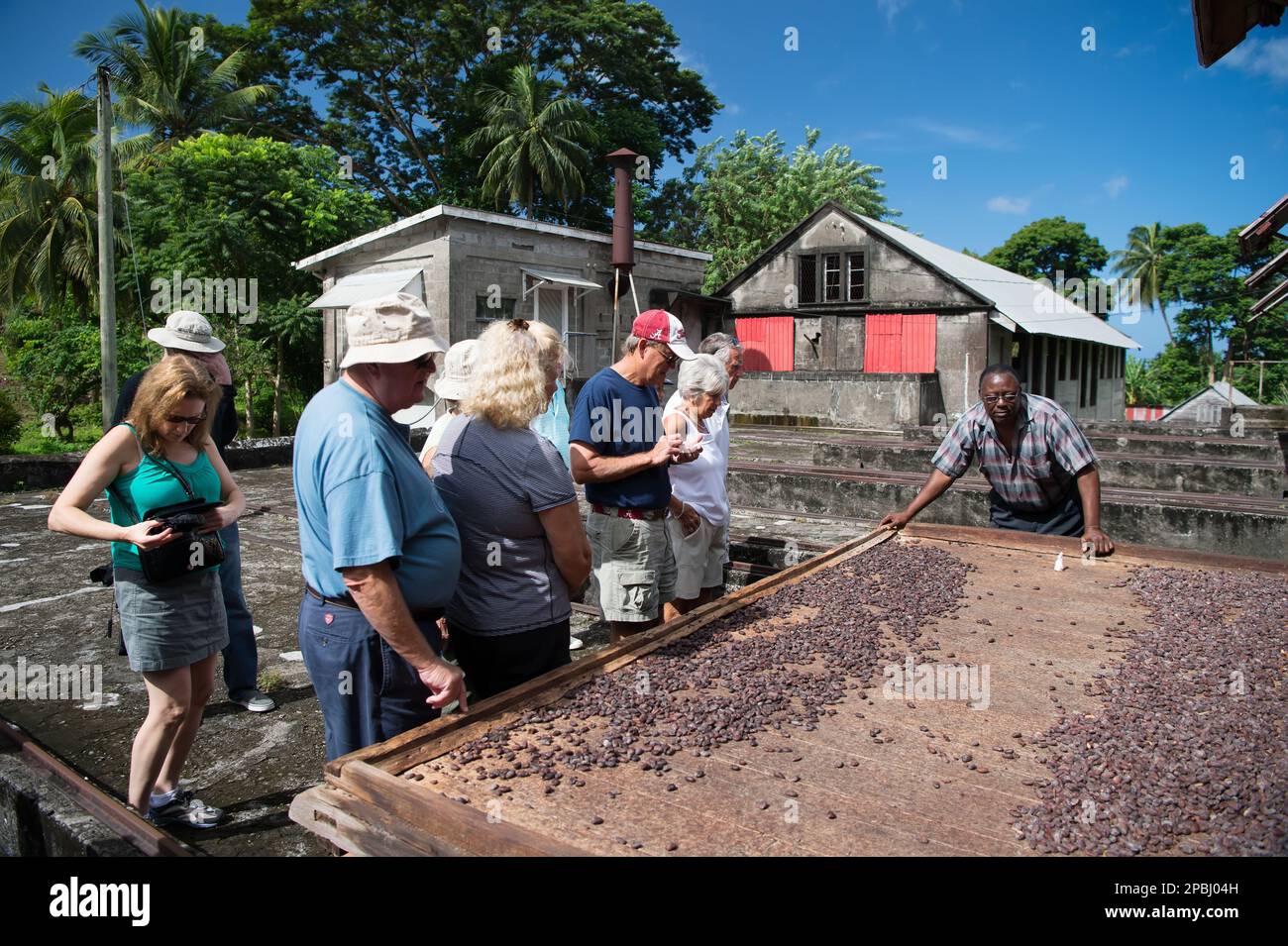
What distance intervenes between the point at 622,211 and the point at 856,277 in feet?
28.1

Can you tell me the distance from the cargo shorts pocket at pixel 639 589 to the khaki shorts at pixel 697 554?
56cm

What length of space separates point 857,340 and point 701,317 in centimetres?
469

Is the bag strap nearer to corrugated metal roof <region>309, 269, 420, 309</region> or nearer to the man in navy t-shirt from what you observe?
the man in navy t-shirt

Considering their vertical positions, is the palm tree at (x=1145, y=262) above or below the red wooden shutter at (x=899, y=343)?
above

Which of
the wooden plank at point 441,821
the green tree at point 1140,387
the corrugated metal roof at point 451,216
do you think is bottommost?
the wooden plank at point 441,821

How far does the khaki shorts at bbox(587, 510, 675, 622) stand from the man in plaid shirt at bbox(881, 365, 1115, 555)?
78.4 inches

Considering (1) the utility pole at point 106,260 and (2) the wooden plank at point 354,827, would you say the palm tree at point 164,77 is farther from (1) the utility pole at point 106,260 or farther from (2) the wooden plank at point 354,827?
(2) the wooden plank at point 354,827

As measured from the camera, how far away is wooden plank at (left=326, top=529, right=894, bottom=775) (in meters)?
2.09

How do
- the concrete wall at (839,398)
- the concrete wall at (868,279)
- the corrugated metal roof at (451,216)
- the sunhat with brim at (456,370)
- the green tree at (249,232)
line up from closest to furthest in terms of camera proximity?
the sunhat with brim at (456,370) → the corrugated metal roof at (451,216) → the green tree at (249,232) → the concrete wall at (839,398) → the concrete wall at (868,279)

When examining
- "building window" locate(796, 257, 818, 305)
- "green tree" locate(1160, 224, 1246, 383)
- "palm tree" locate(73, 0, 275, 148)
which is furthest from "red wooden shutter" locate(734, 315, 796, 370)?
"green tree" locate(1160, 224, 1246, 383)

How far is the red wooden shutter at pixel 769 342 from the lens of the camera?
26.5 metres

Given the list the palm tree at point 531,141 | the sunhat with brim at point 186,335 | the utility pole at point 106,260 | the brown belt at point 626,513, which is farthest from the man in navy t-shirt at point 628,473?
the palm tree at point 531,141
